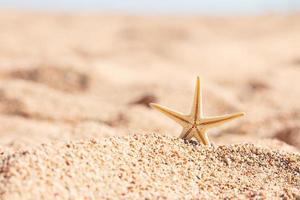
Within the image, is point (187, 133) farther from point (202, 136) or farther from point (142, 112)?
point (142, 112)

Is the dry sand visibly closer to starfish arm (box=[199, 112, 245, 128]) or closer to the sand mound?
the sand mound

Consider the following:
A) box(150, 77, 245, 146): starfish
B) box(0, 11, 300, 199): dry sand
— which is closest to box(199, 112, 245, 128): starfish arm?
box(150, 77, 245, 146): starfish

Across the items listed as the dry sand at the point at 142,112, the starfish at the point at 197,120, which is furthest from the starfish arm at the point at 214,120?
the dry sand at the point at 142,112

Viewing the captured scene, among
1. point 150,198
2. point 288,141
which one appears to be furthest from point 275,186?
point 288,141

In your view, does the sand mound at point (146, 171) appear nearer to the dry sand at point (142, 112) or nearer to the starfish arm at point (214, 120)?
the dry sand at point (142, 112)

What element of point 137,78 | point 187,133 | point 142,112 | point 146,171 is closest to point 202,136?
point 187,133
